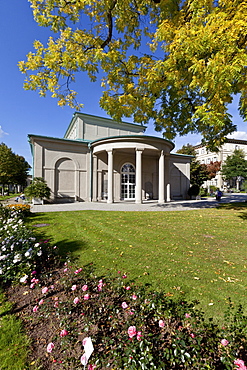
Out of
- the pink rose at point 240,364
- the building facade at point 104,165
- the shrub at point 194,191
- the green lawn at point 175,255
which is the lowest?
the green lawn at point 175,255

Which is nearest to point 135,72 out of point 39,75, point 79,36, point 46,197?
point 79,36

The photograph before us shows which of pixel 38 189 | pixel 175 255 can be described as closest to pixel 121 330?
pixel 175 255

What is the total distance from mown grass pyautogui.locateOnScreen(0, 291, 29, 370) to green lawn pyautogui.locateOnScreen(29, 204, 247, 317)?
1533mm

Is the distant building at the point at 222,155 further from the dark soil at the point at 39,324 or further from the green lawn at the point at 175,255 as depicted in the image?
the dark soil at the point at 39,324

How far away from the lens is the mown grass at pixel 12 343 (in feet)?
5.54

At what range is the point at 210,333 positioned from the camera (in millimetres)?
1857

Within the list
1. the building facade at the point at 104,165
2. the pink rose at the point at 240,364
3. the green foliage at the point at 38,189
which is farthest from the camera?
the building facade at the point at 104,165

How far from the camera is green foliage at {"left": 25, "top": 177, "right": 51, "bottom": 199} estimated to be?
49.4ft

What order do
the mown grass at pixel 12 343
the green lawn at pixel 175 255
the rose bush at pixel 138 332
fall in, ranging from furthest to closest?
the green lawn at pixel 175 255
the mown grass at pixel 12 343
the rose bush at pixel 138 332

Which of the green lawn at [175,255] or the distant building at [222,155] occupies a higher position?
the distant building at [222,155]

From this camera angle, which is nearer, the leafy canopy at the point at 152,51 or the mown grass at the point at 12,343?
the mown grass at the point at 12,343

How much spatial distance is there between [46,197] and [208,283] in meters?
15.4

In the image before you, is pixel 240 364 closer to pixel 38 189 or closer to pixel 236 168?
pixel 38 189

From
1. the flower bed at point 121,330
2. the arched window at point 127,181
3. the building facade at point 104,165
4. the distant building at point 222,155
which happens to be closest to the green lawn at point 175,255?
the flower bed at point 121,330
